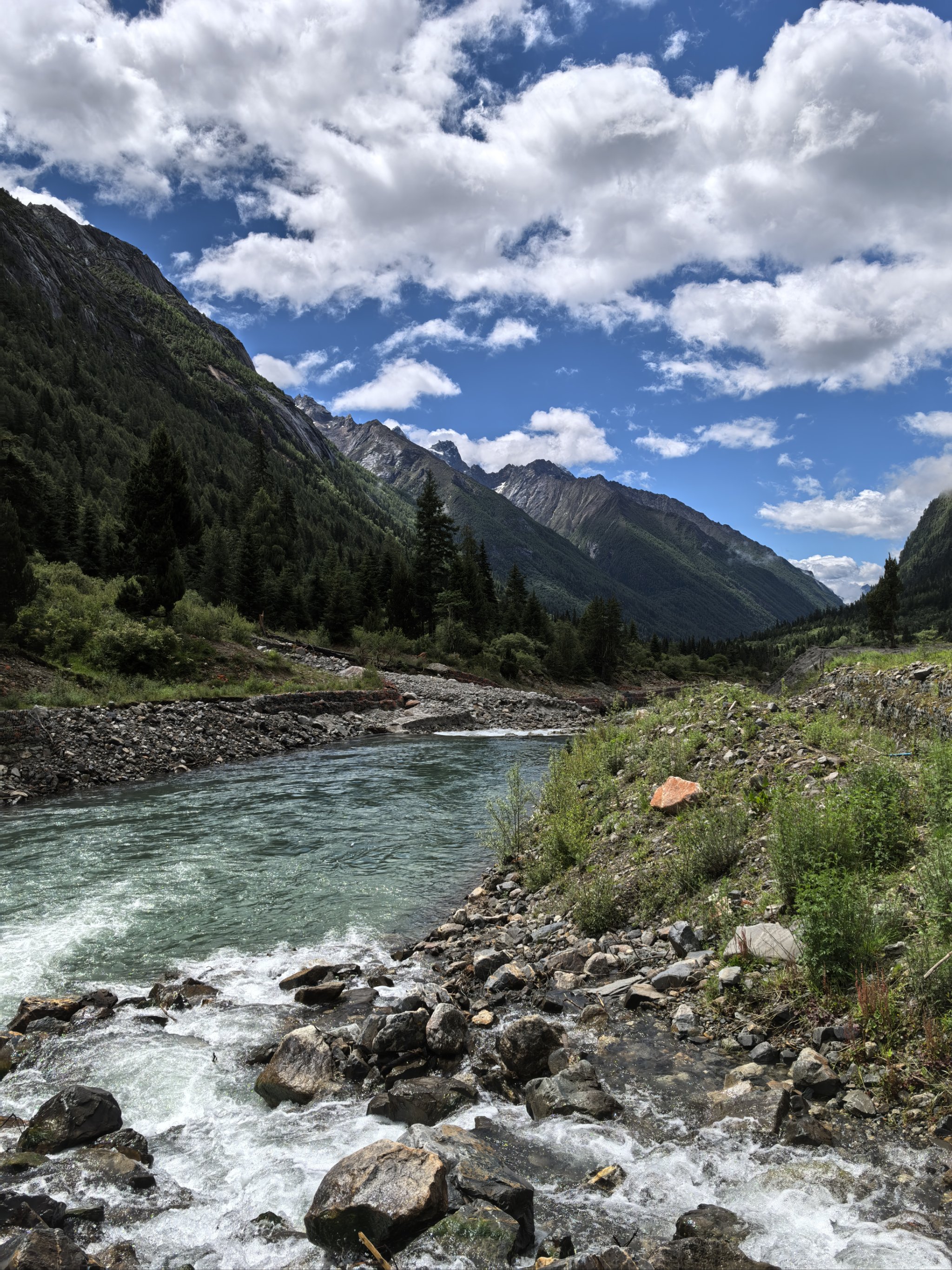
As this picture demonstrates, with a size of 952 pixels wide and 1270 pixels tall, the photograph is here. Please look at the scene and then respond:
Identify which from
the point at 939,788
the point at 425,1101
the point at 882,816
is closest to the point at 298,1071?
the point at 425,1101

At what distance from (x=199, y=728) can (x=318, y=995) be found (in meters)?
20.8

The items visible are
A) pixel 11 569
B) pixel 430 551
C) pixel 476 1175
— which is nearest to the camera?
pixel 476 1175

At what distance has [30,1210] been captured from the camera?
404 cm

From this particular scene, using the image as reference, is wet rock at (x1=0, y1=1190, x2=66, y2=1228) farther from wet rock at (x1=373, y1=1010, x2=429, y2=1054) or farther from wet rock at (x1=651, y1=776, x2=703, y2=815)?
wet rock at (x1=651, y1=776, x2=703, y2=815)

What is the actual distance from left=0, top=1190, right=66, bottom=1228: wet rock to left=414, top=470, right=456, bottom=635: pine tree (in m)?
70.8

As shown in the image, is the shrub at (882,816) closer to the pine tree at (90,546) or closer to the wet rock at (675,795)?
the wet rock at (675,795)

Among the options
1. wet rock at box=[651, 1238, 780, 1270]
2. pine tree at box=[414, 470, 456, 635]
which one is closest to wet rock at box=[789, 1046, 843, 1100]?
wet rock at box=[651, 1238, 780, 1270]

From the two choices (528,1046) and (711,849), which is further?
(711,849)

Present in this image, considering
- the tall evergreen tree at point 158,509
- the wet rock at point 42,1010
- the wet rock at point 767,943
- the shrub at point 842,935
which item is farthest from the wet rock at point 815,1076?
the tall evergreen tree at point 158,509

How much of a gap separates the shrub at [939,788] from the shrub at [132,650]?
29.7 m

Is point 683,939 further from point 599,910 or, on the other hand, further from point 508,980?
point 508,980

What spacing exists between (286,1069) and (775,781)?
25.1ft

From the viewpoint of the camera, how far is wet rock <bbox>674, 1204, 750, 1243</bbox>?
386 centimetres

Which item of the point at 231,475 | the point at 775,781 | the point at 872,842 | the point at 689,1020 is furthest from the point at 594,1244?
the point at 231,475
